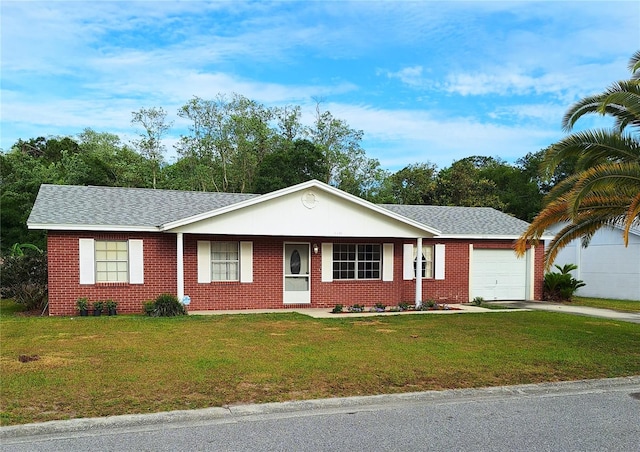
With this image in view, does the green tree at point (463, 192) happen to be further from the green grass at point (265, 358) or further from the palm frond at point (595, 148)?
the palm frond at point (595, 148)

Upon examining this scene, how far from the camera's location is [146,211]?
55.7 feet

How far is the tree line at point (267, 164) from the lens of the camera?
1491 inches

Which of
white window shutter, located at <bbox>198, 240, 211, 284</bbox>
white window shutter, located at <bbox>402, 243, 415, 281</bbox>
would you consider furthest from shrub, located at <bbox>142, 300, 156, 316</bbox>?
white window shutter, located at <bbox>402, 243, 415, 281</bbox>

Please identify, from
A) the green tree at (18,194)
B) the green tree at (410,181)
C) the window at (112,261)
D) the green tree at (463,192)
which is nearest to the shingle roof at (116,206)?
the window at (112,261)

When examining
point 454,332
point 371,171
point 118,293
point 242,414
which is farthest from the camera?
point 371,171

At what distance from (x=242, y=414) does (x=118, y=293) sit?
10.8 meters

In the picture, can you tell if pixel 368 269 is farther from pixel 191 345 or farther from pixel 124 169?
pixel 124 169

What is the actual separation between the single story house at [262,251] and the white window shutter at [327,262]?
34mm

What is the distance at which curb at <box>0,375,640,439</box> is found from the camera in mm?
5637

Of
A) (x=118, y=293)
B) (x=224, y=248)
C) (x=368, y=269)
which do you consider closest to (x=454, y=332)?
(x=368, y=269)

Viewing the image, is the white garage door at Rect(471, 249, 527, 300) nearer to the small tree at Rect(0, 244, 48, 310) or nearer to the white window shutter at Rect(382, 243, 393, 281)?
the white window shutter at Rect(382, 243, 393, 281)

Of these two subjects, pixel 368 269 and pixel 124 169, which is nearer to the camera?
pixel 368 269

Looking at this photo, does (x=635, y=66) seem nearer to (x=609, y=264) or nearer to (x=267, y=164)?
(x=609, y=264)

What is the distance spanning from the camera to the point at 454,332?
40.8 feet
